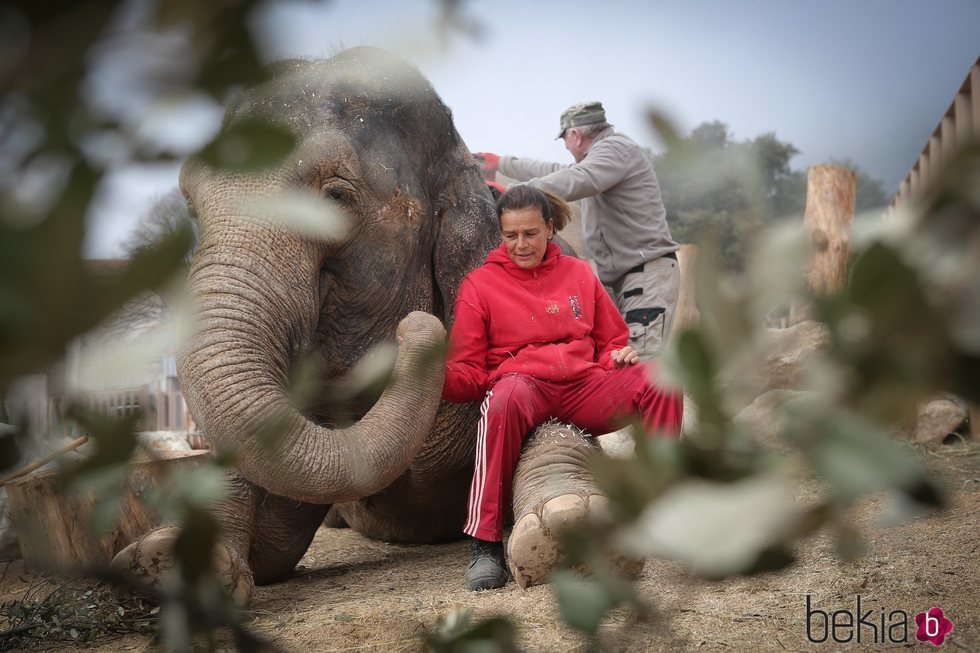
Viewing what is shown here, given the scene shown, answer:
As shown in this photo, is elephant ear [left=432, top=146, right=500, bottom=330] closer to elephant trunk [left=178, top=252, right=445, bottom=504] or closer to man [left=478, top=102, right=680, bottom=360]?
man [left=478, top=102, right=680, bottom=360]

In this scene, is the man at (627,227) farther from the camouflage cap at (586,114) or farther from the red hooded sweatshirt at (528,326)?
the red hooded sweatshirt at (528,326)

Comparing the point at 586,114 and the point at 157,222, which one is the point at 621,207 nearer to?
the point at 586,114

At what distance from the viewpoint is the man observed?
500 cm

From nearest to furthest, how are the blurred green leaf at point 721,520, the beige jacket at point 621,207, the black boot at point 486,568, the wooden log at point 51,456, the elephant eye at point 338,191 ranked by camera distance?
the blurred green leaf at point 721,520 < the wooden log at point 51,456 < the black boot at point 486,568 < the elephant eye at point 338,191 < the beige jacket at point 621,207

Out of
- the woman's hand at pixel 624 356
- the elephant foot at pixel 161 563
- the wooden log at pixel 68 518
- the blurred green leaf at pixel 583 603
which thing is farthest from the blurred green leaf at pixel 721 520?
A: the wooden log at pixel 68 518

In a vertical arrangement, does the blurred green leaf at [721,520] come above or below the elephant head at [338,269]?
below

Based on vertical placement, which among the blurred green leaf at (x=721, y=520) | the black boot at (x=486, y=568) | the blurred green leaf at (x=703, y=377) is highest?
the blurred green leaf at (x=703, y=377)

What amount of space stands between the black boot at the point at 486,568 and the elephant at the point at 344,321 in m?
0.24

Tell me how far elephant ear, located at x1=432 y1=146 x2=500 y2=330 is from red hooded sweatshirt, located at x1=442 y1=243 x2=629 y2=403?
0.90ft

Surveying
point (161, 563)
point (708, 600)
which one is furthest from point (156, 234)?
point (161, 563)

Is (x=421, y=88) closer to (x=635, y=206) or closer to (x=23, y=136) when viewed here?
(x=635, y=206)

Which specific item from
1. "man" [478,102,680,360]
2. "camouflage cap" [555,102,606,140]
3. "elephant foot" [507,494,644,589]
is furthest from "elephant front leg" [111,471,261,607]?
"camouflage cap" [555,102,606,140]

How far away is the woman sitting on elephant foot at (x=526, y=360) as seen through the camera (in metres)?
3.25

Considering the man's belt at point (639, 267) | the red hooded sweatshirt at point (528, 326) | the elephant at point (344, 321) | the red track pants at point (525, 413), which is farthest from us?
the man's belt at point (639, 267)
